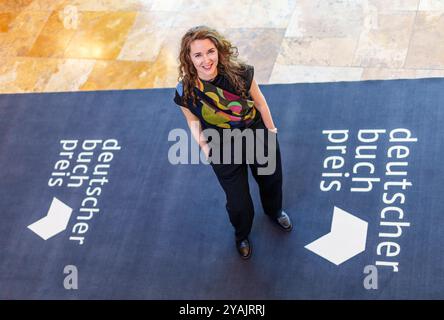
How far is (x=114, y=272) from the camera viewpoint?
4219 millimetres

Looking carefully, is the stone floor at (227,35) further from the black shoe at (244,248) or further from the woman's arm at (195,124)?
the woman's arm at (195,124)

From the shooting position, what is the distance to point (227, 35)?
5602 mm

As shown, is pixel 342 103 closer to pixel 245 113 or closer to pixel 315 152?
pixel 315 152

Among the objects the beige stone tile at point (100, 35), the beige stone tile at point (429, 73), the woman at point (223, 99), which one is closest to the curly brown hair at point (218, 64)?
the woman at point (223, 99)

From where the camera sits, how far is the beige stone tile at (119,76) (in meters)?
5.43

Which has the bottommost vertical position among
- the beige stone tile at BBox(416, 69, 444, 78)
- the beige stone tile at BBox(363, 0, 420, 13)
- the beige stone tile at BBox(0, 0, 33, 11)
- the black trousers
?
the beige stone tile at BBox(0, 0, 33, 11)

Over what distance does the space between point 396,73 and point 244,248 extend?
1675 mm

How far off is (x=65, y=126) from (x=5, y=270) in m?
1.18

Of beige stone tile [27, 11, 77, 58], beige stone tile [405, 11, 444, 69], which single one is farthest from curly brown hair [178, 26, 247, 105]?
beige stone tile [27, 11, 77, 58]

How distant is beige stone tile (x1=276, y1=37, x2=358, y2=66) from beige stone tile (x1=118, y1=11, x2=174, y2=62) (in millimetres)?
1000

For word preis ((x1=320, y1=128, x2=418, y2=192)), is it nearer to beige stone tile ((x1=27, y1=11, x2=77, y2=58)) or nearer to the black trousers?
the black trousers

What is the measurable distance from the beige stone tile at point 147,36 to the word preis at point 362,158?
5.88ft

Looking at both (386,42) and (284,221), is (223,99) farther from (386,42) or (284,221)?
(386,42)

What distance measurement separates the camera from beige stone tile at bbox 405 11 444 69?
4.91 meters
